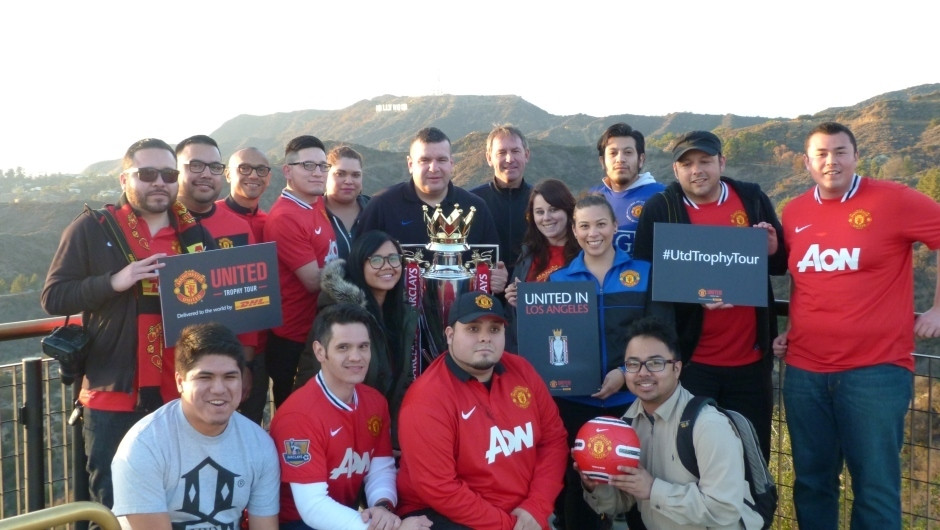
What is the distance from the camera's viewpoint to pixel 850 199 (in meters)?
4.78

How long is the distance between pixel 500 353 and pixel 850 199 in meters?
2.34

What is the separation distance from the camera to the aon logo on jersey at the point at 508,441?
4.36m

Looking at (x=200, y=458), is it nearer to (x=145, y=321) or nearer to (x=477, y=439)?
(x=145, y=321)

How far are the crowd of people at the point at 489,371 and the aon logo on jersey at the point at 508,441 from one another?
1 centimetres

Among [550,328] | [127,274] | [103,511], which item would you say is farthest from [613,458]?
[127,274]

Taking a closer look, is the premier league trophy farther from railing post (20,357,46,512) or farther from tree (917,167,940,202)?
tree (917,167,940,202)

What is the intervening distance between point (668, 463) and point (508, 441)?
0.88 m

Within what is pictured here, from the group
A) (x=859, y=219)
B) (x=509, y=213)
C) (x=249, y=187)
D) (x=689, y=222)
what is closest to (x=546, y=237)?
(x=689, y=222)

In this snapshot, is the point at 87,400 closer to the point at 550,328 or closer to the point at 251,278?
the point at 251,278

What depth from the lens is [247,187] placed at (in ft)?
19.7

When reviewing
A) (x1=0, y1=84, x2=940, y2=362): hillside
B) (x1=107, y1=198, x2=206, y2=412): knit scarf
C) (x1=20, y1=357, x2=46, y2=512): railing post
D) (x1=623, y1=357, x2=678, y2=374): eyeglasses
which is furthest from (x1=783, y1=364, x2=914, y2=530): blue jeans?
(x1=0, y1=84, x2=940, y2=362): hillside

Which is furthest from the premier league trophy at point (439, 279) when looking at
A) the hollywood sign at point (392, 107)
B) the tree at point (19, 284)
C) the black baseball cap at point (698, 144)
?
the hollywood sign at point (392, 107)

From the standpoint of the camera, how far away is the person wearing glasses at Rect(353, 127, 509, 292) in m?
6.00

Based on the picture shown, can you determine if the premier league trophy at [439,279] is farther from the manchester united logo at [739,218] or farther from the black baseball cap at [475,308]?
the manchester united logo at [739,218]
